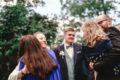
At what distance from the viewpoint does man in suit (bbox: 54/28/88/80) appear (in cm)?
455

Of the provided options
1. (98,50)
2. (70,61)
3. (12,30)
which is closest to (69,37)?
(70,61)

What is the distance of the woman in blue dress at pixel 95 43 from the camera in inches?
119

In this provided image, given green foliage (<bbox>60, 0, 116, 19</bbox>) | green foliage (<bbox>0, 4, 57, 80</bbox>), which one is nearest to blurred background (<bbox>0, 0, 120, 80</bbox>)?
green foliage (<bbox>0, 4, 57, 80</bbox>)

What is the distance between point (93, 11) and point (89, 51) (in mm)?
20987

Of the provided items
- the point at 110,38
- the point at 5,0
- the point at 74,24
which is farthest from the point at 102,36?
the point at 74,24

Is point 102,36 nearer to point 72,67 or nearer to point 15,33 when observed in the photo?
point 72,67

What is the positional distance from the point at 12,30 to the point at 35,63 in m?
10.8

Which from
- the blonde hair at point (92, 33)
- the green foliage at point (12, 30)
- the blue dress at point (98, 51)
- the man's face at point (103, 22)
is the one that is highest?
the man's face at point (103, 22)

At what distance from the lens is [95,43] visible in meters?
3.13

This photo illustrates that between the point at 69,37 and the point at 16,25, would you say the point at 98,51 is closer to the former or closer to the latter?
the point at 69,37

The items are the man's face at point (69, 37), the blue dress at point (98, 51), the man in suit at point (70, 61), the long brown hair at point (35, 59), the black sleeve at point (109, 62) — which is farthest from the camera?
the man's face at point (69, 37)

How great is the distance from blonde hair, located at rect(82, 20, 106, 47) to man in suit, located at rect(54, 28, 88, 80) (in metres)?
1.19

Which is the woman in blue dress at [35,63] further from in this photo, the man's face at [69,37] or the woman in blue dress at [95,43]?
the man's face at [69,37]

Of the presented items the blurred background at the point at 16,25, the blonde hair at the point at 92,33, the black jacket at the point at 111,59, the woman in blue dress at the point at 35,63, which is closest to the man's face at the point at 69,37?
the blonde hair at the point at 92,33
